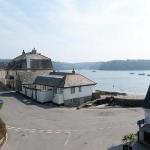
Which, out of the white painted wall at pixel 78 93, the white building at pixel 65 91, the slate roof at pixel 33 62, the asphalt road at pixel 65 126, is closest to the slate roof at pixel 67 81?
the white building at pixel 65 91

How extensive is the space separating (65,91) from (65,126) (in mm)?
15577

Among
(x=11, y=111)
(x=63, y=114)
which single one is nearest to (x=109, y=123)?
(x=63, y=114)

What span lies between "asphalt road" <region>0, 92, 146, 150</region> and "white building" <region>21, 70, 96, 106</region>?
2665 mm

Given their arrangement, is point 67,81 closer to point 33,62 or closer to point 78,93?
point 78,93

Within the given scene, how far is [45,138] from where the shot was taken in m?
31.2

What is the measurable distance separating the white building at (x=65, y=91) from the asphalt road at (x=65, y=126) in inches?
105

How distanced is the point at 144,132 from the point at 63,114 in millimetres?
17454

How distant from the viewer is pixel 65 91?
5147 cm

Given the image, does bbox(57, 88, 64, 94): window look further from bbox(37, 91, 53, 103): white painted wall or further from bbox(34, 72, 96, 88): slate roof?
bbox(37, 91, 53, 103): white painted wall

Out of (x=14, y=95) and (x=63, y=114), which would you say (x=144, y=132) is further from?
(x=14, y=95)

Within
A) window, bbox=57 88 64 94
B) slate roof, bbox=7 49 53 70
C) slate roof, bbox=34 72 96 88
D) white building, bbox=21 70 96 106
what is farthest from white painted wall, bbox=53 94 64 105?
slate roof, bbox=7 49 53 70

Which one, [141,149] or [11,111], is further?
[11,111]

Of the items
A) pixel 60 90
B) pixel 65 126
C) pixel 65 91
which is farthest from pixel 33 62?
pixel 65 126

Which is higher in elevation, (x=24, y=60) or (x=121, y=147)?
(x=24, y=60)
